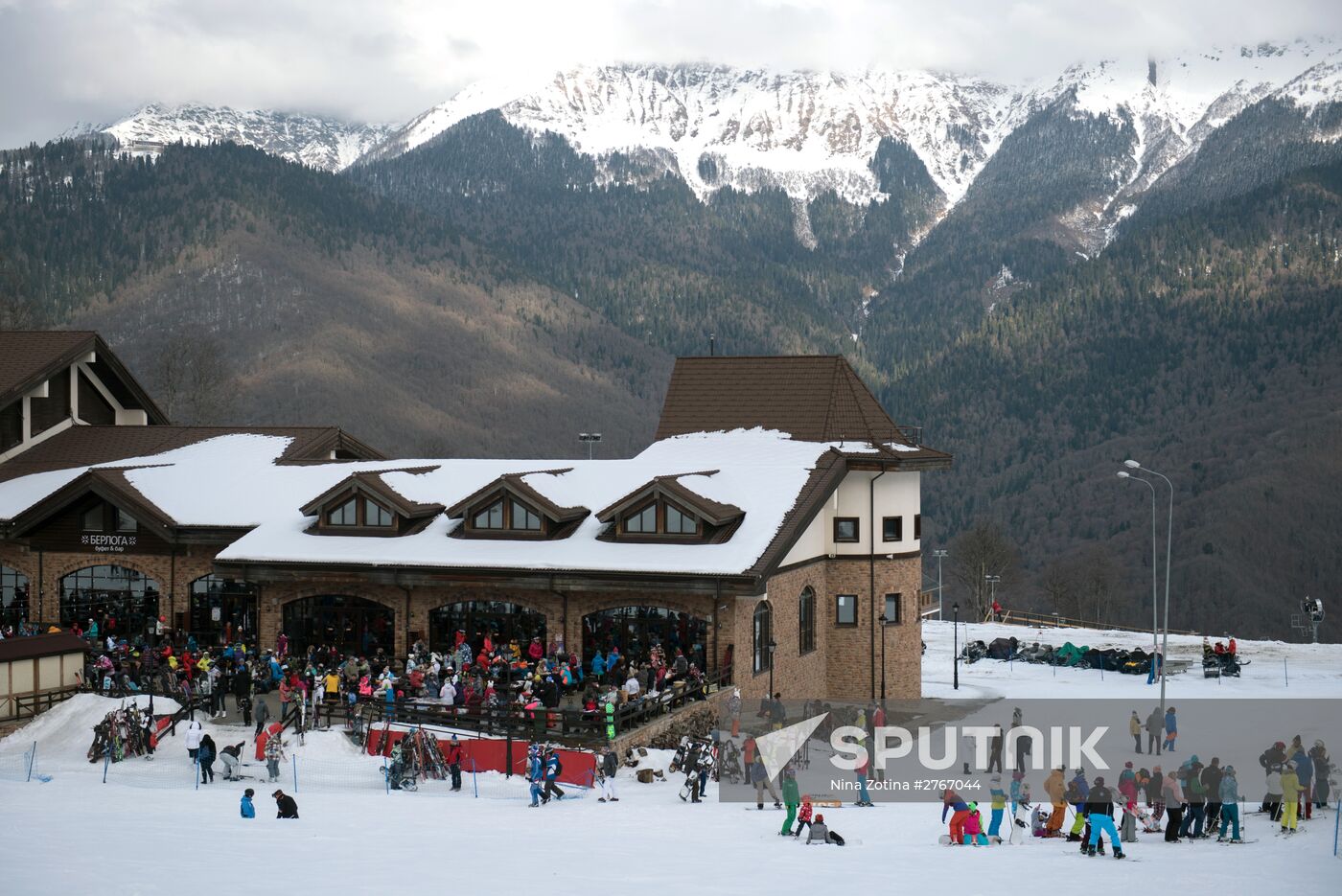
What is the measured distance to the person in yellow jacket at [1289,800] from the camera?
27312 mm

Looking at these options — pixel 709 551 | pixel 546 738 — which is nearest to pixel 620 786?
pixel 546 738

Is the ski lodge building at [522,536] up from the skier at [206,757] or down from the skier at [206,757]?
up

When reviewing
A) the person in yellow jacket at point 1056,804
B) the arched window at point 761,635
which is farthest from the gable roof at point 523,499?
the person in yellow jacket at point 1056,804

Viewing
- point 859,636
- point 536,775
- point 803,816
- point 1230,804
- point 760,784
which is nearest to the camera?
point 1230,804

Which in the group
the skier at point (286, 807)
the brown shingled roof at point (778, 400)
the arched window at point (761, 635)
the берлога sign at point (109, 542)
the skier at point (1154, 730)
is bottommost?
the skier at point (1154, 730)

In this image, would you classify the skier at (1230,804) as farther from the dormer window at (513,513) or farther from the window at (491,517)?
the window at (491,517)

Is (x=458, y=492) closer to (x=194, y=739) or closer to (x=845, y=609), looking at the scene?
(x=845, y=609)

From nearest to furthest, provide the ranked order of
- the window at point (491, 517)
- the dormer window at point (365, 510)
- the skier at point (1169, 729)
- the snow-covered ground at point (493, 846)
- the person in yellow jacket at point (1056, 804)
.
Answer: the snow-covered ground at point (493, 846) → the person in yellow jacket at point (1056, 804) → the skier at point (1169, 729) → the window at point (491, 517) → the dormer window at point (365, 510)

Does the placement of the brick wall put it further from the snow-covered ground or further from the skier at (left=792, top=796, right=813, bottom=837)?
the skier at (left=792, top=796, right=813, bottom=837)

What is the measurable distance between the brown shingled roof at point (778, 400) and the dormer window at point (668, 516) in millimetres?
8297

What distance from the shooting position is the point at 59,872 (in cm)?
2238

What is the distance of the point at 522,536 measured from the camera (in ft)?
143

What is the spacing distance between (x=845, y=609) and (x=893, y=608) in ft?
5.61

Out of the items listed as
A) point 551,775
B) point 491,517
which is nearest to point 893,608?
point 491,517
